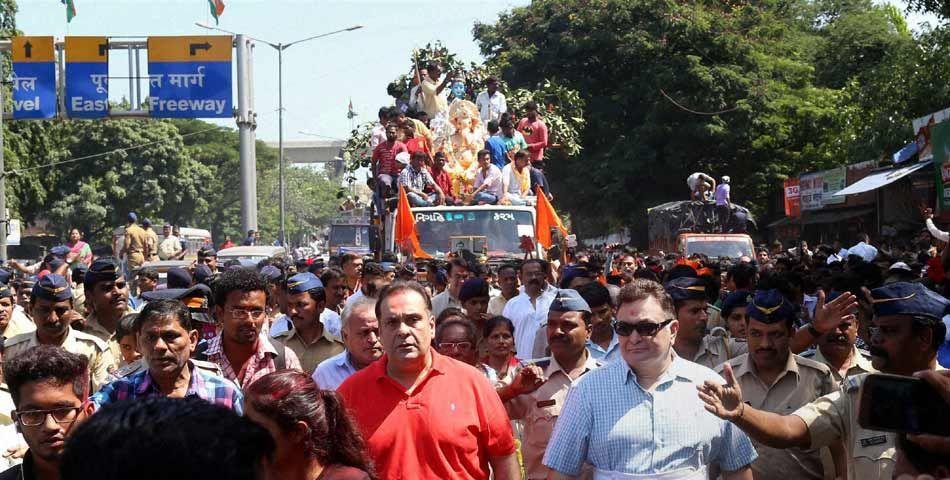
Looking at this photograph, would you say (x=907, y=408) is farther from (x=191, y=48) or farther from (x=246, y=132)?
(x=246, y=132)

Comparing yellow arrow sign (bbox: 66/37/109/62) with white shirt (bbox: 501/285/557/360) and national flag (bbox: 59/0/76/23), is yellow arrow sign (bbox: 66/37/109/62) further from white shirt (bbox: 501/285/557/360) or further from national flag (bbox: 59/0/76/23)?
white shirt (bbox: 501/285/557/360)

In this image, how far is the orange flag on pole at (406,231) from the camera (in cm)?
1622

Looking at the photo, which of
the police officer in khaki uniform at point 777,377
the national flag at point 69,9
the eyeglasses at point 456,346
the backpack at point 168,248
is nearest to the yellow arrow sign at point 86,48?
the national flag at point 69,9

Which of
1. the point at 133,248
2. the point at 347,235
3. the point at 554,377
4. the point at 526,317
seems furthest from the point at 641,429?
the point at 347,235

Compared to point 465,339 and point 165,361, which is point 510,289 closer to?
point 465,339

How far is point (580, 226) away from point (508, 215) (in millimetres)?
38317

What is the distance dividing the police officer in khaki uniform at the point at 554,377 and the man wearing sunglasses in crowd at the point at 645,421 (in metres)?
0.91

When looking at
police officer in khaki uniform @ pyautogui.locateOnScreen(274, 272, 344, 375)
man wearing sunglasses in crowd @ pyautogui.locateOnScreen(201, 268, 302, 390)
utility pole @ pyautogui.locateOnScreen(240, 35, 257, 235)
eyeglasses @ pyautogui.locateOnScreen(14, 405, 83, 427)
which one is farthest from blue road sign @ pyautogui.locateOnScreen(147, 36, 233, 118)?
eyeglasses @ pyautogui.locateOnScreen(14, 405, 83, 427)

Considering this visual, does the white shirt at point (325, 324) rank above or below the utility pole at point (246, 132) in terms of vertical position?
below

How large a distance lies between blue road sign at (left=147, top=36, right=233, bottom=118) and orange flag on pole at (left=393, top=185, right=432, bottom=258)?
36.7 feet

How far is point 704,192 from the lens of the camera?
1171 inches

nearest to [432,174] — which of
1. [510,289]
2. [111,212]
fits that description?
[510,289]

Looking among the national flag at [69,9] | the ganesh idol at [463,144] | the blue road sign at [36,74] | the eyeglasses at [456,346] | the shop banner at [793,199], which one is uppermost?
the national flag at [69,9]

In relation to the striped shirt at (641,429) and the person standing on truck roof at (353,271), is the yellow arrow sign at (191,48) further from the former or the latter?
the striped shirt at (641,429)
